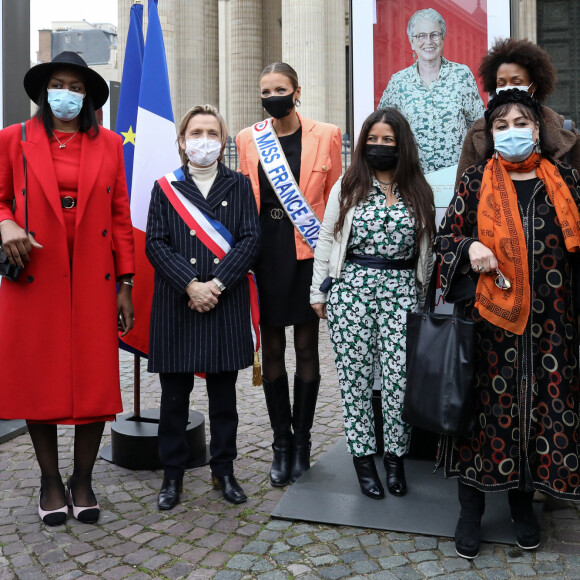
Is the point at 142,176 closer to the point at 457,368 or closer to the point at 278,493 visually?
the point at 278,493

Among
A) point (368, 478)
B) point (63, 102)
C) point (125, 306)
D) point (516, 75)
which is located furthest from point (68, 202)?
point (516, 75)

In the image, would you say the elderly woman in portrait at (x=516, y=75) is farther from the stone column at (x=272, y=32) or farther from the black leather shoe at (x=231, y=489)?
the stone column at (x=272, y=32)

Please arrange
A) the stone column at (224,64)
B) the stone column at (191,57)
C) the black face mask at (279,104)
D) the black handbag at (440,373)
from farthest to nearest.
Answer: the stone column at (224,64)
the stone column at (191,57)
the black face mask at (279,104)
the black handbag at (440,373)

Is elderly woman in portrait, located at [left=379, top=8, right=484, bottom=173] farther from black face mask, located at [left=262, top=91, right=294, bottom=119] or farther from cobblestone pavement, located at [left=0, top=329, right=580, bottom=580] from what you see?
cobblestone pavement, located at [left=0, top=329, right=580, bottom=580]

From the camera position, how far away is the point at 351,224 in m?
4.19

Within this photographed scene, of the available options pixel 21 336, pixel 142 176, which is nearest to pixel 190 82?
pixel 142 176

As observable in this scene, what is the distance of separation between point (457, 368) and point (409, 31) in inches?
101

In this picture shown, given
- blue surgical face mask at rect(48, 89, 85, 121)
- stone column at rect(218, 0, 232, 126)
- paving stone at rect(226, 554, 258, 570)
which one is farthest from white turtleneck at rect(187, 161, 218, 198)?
stone column at rect(218, 0, 232, 126)

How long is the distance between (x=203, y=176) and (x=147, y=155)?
933 mm

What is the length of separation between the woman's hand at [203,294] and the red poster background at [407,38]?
1.91 metres

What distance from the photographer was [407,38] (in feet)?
16.9

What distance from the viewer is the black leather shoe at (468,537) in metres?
3.62

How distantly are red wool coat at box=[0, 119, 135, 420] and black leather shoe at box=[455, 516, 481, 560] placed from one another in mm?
1857

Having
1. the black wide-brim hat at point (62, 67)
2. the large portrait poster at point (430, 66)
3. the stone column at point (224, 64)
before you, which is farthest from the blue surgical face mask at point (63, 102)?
the stone column at point (224, 64)
